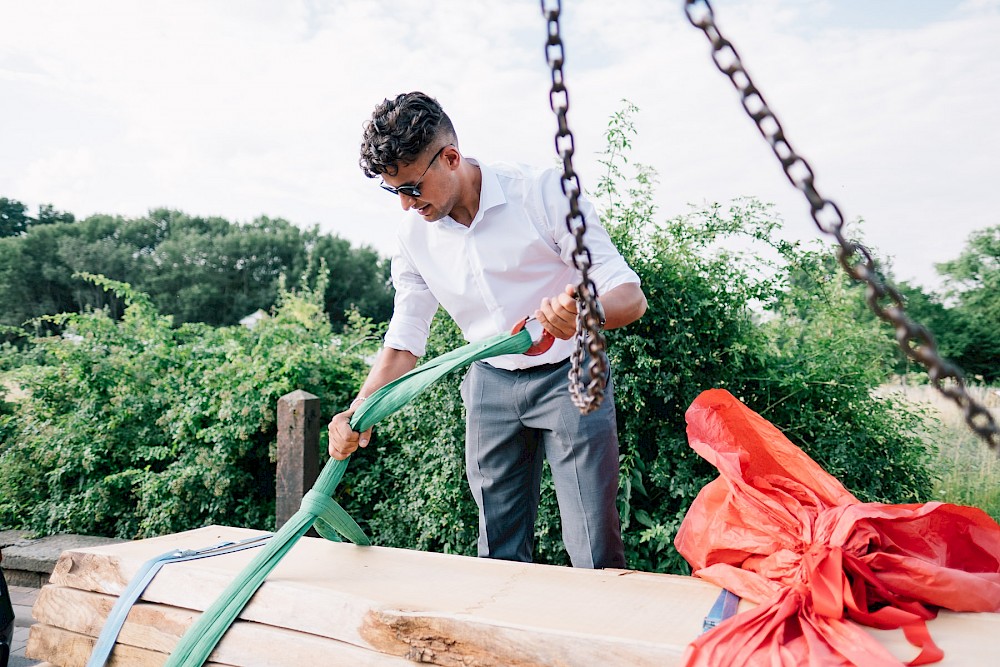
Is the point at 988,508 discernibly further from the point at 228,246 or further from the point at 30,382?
the point at 228,246

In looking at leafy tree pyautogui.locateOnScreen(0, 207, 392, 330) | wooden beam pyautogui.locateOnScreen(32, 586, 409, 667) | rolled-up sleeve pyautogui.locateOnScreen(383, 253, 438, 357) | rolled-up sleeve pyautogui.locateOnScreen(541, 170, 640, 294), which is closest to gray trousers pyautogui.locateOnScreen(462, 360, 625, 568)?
rolled-up sleeve pyautogui.locateOnScreen(383, 253, 438, 357)

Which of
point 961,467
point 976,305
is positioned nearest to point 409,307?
point 961,467

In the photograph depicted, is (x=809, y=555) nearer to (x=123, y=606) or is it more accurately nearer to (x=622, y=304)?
(x=622, y=304)

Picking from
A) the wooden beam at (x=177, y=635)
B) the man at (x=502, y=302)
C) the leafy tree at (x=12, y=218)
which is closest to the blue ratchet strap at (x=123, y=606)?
the wooden beam at (x=177, y=635)

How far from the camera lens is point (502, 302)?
235cm

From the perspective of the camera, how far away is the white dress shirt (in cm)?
229

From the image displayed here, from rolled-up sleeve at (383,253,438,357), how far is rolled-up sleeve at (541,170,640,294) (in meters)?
0.57

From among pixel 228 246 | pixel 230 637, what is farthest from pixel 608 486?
pixel 228 246

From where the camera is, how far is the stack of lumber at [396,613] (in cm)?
140

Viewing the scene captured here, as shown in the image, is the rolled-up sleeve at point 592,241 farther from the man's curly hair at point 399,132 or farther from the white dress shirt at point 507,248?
the man's curly hair at point 399,132

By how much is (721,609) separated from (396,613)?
0.69 metres

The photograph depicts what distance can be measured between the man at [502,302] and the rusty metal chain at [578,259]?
1.98 feet

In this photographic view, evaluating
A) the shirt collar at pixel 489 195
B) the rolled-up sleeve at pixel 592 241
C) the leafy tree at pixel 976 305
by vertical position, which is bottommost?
the leafy tree at pixel 976 305

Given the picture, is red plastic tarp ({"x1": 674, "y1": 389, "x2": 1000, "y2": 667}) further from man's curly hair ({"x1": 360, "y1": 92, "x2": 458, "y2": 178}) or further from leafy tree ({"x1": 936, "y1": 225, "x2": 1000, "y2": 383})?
leafy tree ({"x1": 936, "y1": 225, "x2": 1000, "y2": 383})
